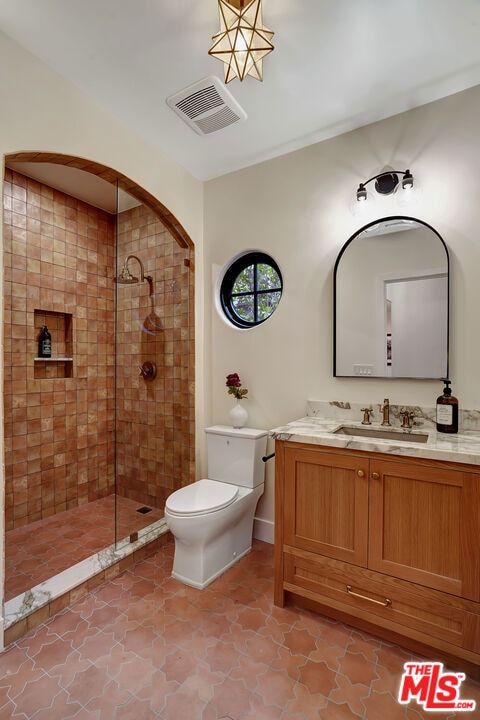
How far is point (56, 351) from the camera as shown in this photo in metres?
2.95

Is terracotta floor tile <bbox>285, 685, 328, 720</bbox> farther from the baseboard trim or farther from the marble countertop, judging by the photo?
the baseboard trim

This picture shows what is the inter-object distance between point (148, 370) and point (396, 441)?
1.72 metres

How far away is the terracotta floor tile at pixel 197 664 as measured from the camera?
1.29m

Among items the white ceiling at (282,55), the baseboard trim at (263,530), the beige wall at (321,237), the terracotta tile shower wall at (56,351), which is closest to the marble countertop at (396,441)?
the beige wall at (321,237)

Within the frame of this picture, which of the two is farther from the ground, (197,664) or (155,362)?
(155,362)

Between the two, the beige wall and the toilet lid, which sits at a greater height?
the beige wall

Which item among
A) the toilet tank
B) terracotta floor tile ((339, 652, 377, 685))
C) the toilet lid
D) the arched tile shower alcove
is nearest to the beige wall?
the toilet tank

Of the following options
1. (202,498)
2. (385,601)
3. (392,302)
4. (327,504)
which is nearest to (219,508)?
(202,498)

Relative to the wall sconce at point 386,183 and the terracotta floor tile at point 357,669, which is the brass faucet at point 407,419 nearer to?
the terracotta floor tile at point 357,669

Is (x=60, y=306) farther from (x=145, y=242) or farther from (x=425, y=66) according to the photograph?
(x=425, y=66)

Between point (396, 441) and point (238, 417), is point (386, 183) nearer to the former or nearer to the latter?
point (396, 441)

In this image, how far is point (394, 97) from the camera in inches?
75.6

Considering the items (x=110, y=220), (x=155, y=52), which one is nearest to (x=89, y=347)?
(x=110, y=220)

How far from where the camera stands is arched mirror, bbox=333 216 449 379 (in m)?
1.92
